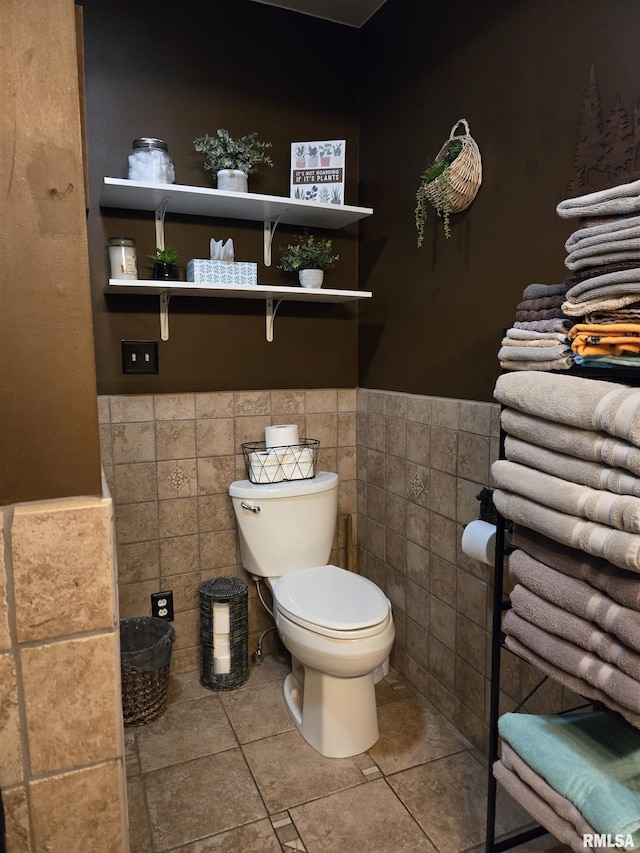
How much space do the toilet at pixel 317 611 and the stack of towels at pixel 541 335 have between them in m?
0.97

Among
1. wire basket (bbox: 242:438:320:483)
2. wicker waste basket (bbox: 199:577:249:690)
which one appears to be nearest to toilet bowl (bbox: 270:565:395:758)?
wicker waste basket (bbox: 199:577:249:690)

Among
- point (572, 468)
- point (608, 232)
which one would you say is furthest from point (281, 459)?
point (608, 232)

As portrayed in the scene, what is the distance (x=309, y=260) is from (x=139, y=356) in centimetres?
74

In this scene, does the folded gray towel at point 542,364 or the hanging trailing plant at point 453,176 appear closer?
the folded gray towel at point 542,364

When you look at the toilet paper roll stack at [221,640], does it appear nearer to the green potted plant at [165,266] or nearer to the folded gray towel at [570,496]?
the green potted plant at [165,266]

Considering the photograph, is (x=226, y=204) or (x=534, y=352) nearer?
(x=534, y=352)

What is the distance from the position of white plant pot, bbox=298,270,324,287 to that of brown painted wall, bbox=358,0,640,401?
272mm

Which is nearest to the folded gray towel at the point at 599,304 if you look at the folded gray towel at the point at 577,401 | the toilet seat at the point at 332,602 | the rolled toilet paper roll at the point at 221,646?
the folded gray towel at the point at 577,401

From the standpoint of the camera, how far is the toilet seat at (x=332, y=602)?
1.80 metres

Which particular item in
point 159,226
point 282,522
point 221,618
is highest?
point 159,226

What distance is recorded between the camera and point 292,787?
1.77 m

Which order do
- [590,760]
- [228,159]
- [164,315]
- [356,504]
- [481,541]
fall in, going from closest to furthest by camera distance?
[590,760] < [481,541] < [228,159] < [164,315] < [356,504]

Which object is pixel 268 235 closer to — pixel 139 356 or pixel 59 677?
pixel 139 356

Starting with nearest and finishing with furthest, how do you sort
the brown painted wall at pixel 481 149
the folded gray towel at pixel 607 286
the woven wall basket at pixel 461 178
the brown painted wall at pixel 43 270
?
the brown painted wall at pixel 43 270, the folded gray towel at pixel 607 286, the brown painted wall at pixel 481 149, the woven wall basket at pixel 461 178
